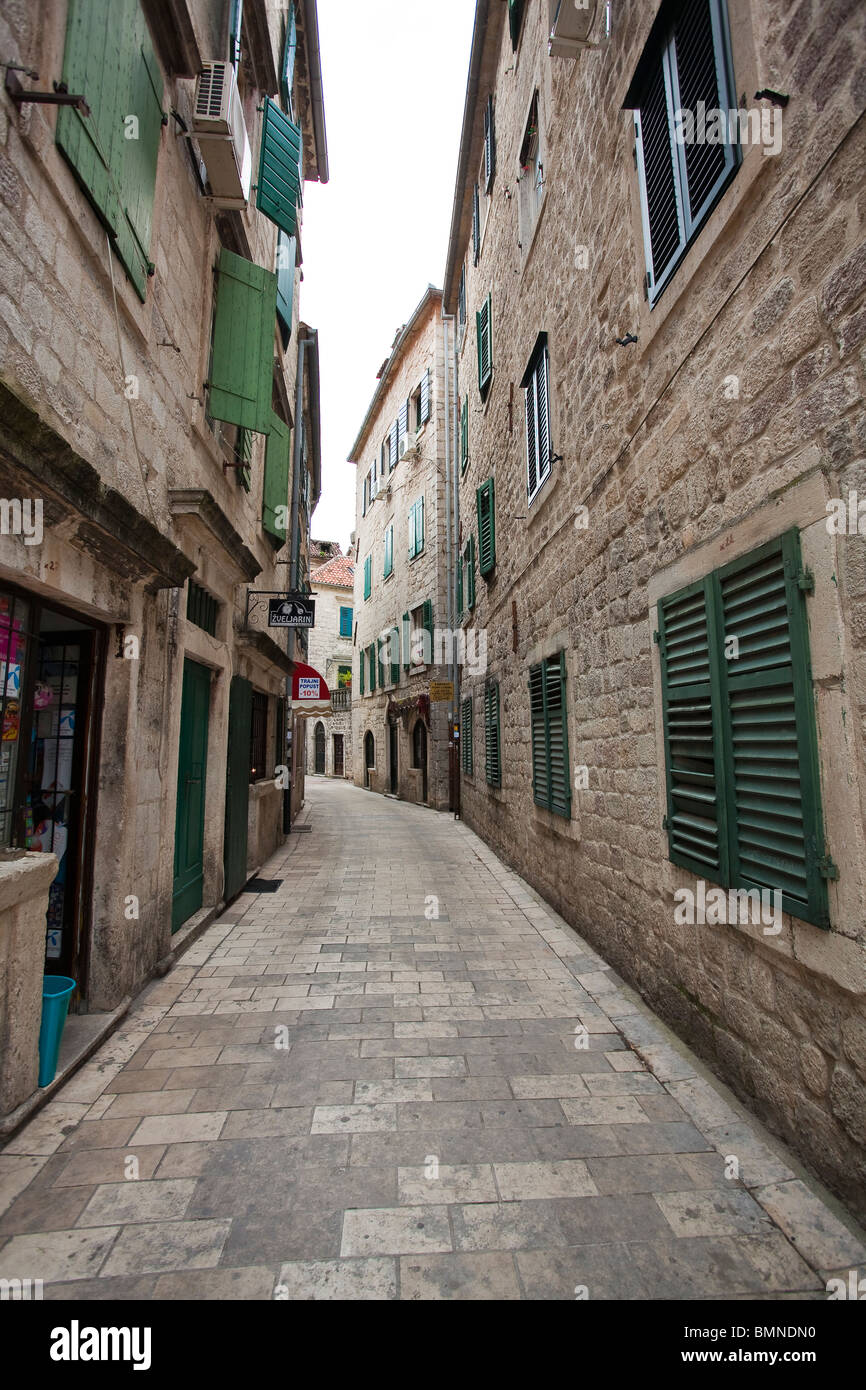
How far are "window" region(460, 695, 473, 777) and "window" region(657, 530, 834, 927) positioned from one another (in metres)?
9.19

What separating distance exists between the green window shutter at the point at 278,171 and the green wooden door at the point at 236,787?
5.08 metres

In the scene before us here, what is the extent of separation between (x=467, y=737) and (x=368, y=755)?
1113 cm

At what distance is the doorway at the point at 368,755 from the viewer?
2344cm

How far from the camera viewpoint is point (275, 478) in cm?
828

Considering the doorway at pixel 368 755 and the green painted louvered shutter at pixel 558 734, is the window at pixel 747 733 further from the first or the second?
the doorway at pixel 368 755

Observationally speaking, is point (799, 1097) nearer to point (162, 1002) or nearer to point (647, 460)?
point (647, 460)

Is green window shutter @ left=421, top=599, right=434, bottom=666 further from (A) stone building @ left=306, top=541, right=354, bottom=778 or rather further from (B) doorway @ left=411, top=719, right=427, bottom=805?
(A) stone building @ left=306, top=541, right=354, bottom=778

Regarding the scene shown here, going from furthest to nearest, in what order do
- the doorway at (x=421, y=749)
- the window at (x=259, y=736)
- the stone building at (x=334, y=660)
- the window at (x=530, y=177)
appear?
the stone building at (x=334, y=660)
the doorway at (x=421, y=749)
the window at (x=259, y=736)
the window at (x=530, y=177)

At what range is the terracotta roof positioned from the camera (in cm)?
3288

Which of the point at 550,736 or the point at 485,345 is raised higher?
the point at 485,345

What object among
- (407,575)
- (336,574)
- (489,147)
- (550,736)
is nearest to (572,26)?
(550,736)

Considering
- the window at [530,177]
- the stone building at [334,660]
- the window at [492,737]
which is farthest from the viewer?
the stone building at [334,660]

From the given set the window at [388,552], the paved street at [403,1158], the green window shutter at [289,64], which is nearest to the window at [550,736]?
the paved street at [403,1158]

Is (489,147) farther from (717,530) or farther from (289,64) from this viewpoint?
(717,530)
